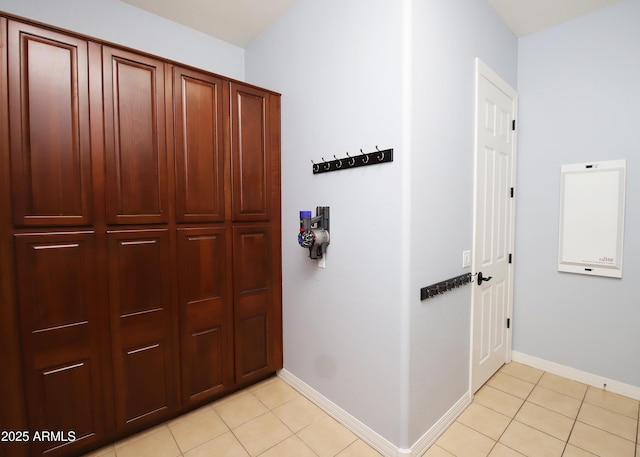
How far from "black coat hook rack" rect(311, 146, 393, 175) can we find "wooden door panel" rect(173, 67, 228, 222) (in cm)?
72

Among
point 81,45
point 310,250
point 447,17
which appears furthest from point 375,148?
point 81,45

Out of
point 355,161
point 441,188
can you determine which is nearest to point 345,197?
point 355,161

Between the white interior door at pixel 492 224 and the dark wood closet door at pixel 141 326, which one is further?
the white interior door at pixel 492 224

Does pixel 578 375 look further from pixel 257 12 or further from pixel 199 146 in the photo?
pixel 257 12

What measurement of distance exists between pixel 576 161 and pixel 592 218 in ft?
1.61

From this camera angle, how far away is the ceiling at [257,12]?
2127 millimetres

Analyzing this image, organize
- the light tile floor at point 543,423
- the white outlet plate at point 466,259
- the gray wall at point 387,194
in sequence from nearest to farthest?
1. the gray wall at point 387,194
2. the light tile floor at point 543,423
3. the white outlet plate at point 466,259

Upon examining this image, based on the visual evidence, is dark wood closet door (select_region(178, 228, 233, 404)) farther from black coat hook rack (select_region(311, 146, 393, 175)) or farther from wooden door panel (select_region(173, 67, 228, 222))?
black coat hook rack (select_region(311, 146, 393, 175))

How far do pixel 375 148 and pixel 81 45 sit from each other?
1718 millimetres

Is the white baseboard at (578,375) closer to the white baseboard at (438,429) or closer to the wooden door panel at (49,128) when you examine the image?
the white baseboard at (438,429)

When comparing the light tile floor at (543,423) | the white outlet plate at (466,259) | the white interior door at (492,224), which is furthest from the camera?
the white interior door at (492,224)

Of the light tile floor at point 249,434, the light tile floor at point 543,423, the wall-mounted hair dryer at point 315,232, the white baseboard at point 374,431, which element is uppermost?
the wall-mounted hair dryer at point 315,232

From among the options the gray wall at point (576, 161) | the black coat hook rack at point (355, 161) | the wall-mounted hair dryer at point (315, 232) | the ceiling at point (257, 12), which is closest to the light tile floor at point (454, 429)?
the gray wall at point (576, 161)

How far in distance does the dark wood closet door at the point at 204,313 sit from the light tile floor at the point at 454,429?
9.4 inches
